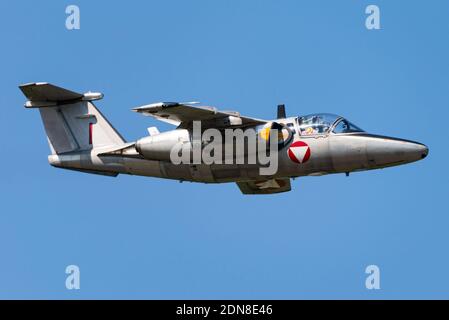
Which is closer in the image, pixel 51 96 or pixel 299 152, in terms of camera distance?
pixel 299 152

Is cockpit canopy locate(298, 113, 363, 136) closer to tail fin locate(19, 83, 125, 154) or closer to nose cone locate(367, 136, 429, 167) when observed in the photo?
nose cone locate(367, 136, 429, 167)

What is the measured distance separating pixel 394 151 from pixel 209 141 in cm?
517

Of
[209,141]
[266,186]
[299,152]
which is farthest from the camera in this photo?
[266,186]

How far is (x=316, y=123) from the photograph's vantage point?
1054 inches

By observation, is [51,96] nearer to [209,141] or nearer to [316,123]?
[209,141]

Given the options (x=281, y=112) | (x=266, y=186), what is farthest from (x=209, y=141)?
(x=266, y=186)

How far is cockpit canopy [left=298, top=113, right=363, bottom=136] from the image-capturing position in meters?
26.7

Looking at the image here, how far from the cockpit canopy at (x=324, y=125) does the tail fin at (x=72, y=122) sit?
6.24 m

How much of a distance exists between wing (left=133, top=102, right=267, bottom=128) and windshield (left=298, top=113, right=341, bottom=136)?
1106 millimetres

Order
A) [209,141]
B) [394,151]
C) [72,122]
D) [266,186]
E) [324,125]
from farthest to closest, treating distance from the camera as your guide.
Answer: [72,122], [266,186], [209,141], [324,125], [394,151]

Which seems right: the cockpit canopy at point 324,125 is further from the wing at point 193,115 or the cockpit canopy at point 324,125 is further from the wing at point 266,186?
the wing at point 266,186

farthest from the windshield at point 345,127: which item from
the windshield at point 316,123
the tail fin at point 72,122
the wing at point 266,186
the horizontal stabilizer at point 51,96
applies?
the horizontal stabilizer at point 51,96

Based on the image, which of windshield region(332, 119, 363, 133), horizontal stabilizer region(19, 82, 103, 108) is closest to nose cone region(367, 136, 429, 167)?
windshield region(332, 119, 363, 133)

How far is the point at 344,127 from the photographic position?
26734 mm
